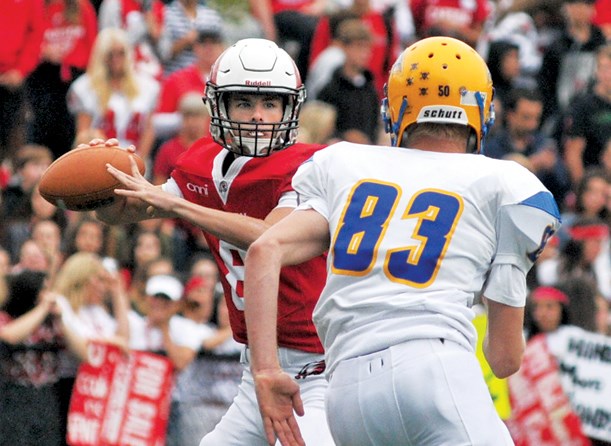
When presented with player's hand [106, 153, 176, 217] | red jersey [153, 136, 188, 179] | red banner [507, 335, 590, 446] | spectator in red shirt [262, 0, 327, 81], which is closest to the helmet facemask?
player's hand [106, 153, 176, 217]

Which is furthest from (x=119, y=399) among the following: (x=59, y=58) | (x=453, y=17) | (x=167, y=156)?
(x=453, y=17)

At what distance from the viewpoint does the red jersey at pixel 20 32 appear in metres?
11.6

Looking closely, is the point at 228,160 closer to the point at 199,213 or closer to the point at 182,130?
the point at 199,213

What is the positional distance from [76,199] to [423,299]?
1764 millimetres

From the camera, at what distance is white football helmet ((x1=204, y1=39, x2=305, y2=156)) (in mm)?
5648

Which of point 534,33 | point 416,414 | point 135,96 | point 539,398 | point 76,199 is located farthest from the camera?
point 534,33

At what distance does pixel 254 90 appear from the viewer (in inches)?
224

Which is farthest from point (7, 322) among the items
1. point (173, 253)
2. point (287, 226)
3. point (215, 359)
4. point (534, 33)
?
point (534, 33)

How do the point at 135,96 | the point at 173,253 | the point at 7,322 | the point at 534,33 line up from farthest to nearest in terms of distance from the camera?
the point at 534,33
the point at 135,96
the point at 173,253
the point at 7,322

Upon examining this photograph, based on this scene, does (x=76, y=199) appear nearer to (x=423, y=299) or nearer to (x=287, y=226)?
(x=287, y=226)

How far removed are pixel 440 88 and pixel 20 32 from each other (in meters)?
7.46

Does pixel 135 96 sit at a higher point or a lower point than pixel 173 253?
higher

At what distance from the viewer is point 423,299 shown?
443cm

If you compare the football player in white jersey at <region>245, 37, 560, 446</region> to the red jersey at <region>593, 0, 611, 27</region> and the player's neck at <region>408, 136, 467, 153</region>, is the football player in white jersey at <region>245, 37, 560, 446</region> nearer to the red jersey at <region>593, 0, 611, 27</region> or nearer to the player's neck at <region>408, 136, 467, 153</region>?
the player's neck at <region>408, 136, 467, 153</region>
